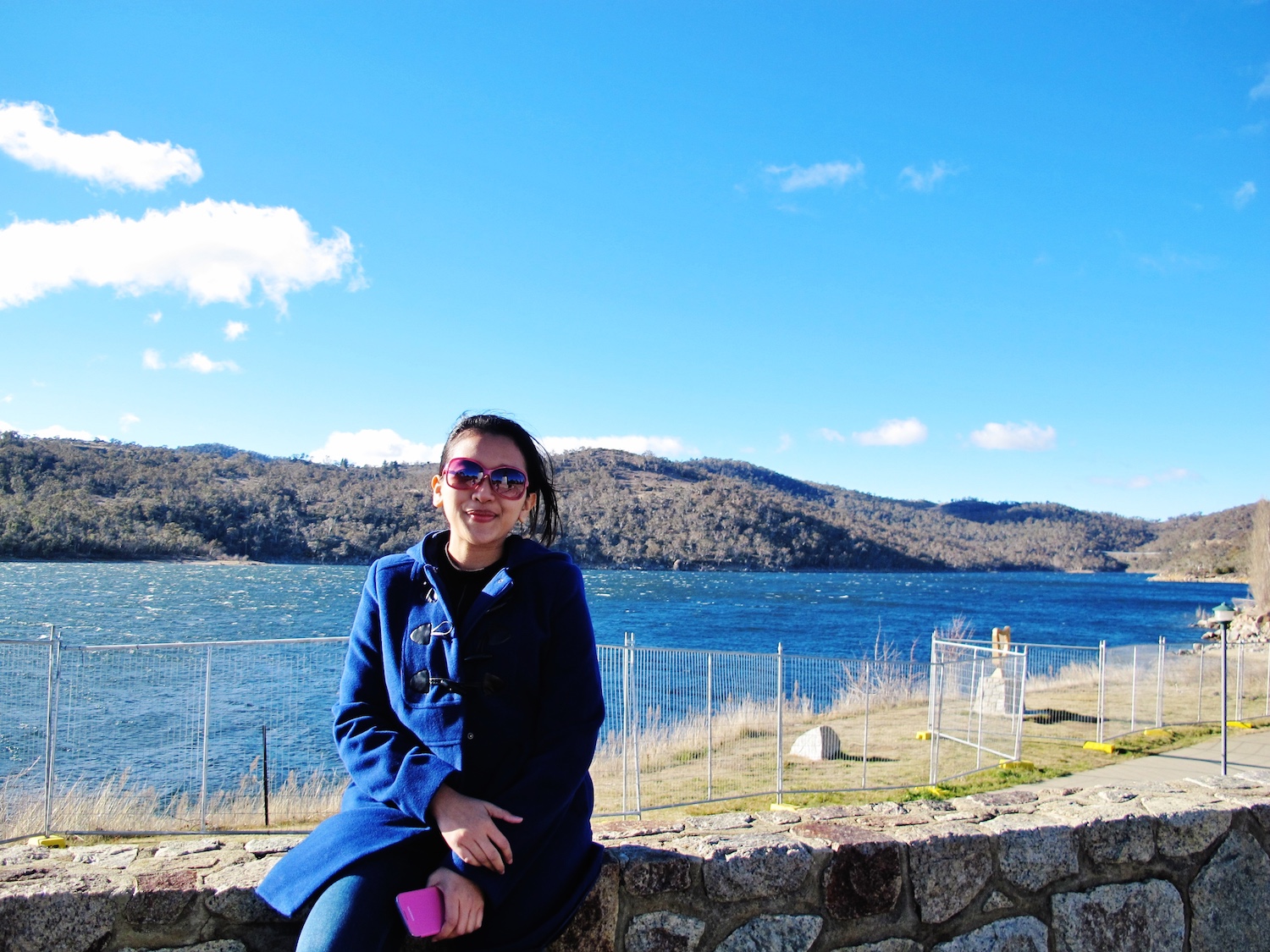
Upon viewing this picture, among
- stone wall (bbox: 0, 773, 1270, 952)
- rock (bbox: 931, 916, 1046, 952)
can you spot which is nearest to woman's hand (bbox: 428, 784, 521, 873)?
stone wall (bbox: 0, 773, 1270, 952)

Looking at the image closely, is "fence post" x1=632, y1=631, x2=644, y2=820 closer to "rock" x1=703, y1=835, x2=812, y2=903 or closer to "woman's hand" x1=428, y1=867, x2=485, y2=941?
"rock" x1=703, y1=835, x2=812, y2=903

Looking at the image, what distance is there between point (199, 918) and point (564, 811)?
81 cm

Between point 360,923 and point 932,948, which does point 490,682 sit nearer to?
point 360,923

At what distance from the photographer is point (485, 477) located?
6.82 feet

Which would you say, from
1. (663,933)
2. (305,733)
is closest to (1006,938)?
(663,933)

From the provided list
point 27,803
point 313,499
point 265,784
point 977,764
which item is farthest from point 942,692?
→ point 313,499

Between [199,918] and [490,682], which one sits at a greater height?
[490,682]

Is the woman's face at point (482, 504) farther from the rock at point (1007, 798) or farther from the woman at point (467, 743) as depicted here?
the rock at point (1007, 798)

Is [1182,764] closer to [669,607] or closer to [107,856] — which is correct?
[107,856]

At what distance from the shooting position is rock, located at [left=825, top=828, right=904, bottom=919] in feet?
7.64

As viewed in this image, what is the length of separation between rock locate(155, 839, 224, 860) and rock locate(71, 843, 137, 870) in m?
0.06

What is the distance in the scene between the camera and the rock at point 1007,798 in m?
3.05

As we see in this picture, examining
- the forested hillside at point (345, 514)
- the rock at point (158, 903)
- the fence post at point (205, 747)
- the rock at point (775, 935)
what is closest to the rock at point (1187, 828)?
the rock at point (775, 935)

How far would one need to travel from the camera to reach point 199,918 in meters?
1.92
